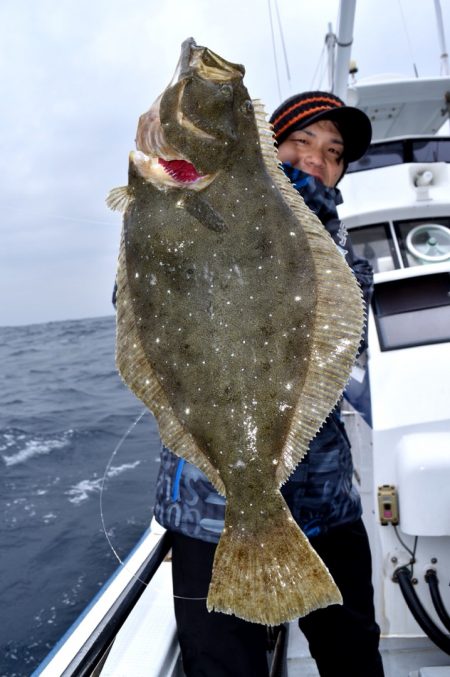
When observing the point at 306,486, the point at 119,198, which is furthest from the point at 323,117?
the point at 306,486

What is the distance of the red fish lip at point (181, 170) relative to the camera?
141 cm

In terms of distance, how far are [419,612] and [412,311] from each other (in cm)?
178

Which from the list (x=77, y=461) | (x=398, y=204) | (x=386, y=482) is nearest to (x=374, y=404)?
(x=386, y=482)

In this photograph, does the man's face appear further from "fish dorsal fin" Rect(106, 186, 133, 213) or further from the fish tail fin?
the fish tail fin

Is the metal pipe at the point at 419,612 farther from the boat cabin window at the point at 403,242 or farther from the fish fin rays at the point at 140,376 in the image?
the boat cabin window at the point at 403,242

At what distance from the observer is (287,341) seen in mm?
1388

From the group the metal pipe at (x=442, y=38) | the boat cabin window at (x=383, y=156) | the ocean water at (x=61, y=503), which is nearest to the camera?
the ocean water at (x=61, y=503)

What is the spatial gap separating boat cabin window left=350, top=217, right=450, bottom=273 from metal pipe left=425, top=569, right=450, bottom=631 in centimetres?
469

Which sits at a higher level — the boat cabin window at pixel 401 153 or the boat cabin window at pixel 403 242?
the boat cabin window at pixel 401 153

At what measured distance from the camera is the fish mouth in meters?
1.41

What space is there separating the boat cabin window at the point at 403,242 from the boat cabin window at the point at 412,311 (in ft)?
11.0

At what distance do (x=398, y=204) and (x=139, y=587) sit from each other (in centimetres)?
606

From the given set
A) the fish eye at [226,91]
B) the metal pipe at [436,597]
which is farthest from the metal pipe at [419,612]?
the fish eye at [226,91]

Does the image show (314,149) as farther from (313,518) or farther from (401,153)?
(401,153)
